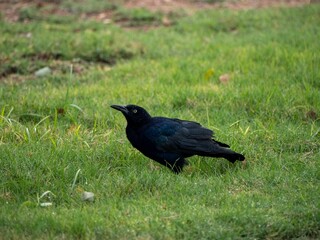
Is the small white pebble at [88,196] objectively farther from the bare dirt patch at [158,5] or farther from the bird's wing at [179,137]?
the bare dirt patch at [158,5]

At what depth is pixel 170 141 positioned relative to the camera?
594 cm

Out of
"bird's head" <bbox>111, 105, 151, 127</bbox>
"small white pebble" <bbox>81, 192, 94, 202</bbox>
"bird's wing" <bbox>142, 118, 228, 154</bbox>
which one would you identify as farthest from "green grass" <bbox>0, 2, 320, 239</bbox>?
"bird's head" <bbox>111, 105, 151, 127</bbox>

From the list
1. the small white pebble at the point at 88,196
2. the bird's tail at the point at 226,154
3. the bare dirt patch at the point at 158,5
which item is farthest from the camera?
the bare dirt patch at the point at 158,5

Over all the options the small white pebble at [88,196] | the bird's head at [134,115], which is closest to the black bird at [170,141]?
the bird's head at [134,115]

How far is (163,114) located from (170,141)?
133 centimetres

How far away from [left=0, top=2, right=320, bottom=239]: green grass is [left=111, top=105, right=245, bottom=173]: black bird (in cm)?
16

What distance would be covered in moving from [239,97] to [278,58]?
5.24 ft

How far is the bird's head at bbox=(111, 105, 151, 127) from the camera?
19.8 feet

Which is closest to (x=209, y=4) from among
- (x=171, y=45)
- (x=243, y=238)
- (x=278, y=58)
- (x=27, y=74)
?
(x=171, y=45)

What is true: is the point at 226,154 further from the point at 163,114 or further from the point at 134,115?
the point at 163,114

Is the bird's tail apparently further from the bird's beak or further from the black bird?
the bird's beak

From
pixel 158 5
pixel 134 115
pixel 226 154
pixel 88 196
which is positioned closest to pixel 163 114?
pixel 134 115

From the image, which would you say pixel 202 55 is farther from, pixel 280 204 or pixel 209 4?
pixel 280 204

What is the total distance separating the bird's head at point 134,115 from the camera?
6.02 m
